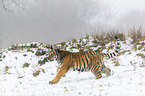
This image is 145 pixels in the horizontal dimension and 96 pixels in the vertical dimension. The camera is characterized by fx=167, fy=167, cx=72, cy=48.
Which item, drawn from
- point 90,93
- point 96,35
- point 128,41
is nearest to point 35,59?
point 96,35

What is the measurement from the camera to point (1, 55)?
50.8ft

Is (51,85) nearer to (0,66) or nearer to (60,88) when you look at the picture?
(60,88)

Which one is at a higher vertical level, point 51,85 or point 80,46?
point 80,46

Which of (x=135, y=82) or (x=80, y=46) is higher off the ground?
(x=80, y=46)

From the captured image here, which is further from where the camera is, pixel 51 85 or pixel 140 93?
pixel 51 85

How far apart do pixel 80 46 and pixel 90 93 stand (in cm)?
1074

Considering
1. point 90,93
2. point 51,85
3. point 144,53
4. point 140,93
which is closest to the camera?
point 140,93

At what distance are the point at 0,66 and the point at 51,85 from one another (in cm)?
820

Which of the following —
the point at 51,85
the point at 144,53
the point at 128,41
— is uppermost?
the point at 128,41

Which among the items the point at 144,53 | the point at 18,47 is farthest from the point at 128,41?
the point at 18,47

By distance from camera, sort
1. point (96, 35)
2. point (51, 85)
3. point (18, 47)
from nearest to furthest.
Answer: point (51, 85)
point (96, 35)
point (18, 47)

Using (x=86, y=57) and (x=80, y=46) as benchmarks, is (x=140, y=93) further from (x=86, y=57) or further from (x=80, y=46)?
(x=80, y=46)

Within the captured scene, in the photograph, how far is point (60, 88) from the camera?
17.3ft

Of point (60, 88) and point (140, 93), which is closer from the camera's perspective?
point (140, 93)
